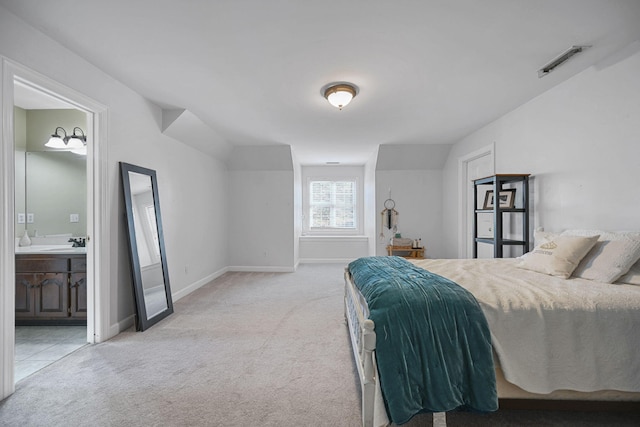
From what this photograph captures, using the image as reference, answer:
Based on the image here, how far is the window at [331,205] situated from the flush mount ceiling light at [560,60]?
5.09m

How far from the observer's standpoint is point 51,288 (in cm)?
294

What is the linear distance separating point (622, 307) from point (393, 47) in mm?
2156

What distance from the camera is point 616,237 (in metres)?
2.05

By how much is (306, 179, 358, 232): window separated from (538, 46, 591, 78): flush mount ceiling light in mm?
5092

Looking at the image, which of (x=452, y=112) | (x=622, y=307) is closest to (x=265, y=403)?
(x=622, y=307)

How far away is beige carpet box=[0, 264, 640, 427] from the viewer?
1.68m

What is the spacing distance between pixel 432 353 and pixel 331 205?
6.23 metres

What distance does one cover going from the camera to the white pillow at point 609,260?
1.87 m

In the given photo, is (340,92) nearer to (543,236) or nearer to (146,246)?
(543,236)

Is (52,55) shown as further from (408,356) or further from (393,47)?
(408,356)

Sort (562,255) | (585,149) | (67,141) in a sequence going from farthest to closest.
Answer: (67,141)
(585,149)
(562,255)

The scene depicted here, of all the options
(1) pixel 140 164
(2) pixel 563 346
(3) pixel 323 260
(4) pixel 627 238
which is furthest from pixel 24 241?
(4) pixel 627 238

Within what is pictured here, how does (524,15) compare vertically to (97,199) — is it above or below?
above

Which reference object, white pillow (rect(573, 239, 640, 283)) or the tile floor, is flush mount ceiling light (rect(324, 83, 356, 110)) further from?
the tile floor
